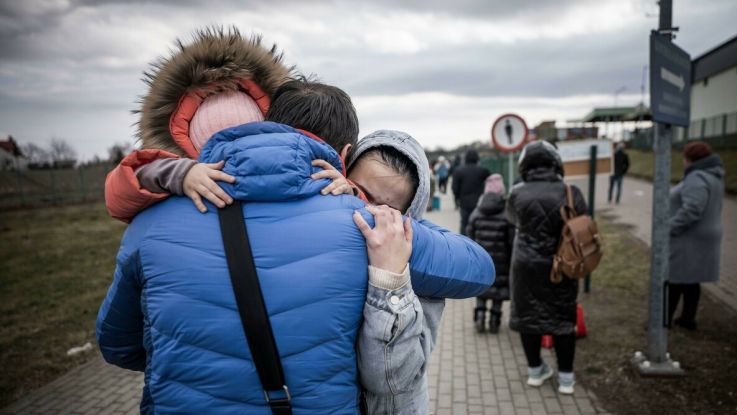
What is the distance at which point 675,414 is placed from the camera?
343cm

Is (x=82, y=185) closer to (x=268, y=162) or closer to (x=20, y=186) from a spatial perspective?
(x=20, y=186)

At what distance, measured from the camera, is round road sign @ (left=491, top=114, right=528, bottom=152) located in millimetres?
7766

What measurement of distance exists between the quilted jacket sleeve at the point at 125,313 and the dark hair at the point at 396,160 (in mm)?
688

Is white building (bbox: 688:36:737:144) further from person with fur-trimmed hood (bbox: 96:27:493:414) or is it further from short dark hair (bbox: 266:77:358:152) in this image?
person with fur-trimmed hood (bbox: 96:27:493:414)

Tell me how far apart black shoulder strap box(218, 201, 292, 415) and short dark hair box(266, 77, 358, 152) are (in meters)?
0.36

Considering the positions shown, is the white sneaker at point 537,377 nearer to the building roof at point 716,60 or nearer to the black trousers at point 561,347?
the black trousers at point 561,347

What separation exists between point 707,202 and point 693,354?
1485 millimetres

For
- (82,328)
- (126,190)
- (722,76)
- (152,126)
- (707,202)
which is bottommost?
(82,328)

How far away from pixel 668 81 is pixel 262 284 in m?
3.90

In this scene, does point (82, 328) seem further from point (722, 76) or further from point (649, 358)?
point (722, 76)

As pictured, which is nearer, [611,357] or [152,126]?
[152,126]

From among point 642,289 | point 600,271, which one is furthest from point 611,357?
point 600,271

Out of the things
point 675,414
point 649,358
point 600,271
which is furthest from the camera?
point 600,271

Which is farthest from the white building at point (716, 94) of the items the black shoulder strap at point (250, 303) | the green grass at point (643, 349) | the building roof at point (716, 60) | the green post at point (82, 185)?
the green post at point (82, 185)
